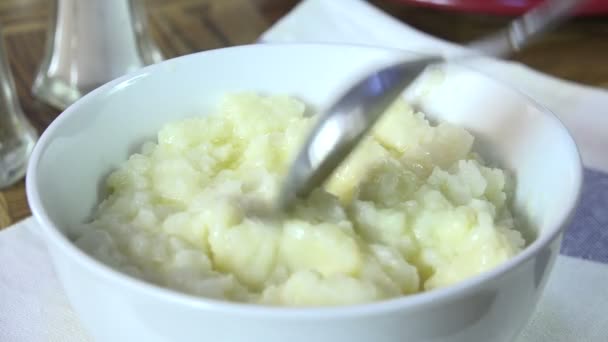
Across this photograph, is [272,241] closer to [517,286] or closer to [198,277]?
[198,277]

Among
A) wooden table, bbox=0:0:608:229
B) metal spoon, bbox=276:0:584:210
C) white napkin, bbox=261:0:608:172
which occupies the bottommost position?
wooden table, bbox=0:0:608:229

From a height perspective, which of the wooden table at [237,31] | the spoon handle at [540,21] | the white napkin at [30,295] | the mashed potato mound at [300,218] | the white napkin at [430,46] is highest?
the mashed potato mound at [300,218]

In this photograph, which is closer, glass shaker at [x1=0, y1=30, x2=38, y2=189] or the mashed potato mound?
the mashed potato mound

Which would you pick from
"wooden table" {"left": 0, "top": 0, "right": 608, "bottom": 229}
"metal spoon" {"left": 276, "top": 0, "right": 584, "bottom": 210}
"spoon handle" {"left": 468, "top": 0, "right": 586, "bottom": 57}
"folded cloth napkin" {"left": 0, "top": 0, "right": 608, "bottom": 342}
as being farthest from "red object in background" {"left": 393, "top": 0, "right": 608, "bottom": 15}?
"metal spoon" {"left": 276, "top": 0, "right": 584, "bottom": 210}

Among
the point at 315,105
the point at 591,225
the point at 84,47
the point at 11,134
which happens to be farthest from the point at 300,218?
the point at 84,47

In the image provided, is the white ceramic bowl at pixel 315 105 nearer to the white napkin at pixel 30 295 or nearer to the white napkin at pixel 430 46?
the white napkin at pixel 30 295

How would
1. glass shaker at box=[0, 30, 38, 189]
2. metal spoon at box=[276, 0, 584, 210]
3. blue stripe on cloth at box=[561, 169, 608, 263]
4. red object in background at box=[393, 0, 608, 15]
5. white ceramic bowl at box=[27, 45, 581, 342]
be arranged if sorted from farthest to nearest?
1. red object in background at box=[393, 0, 608, 15]
2. glass shaker at box=[0, 30, 38, 189]
3. blue stripe on cloth at box=[561, 169, 608, 263]
4. metal spoon at box=[276, 0, 584, 210]
5. white ceramic bowl at box=[27, 45, 581, 342]

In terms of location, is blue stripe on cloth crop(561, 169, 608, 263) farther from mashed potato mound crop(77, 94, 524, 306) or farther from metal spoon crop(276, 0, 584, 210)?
metal spoon crop(276, 0, 584, 210)

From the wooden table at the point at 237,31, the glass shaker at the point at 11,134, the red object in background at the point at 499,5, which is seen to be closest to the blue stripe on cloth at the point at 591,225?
the wooden table at the point at 237,31
